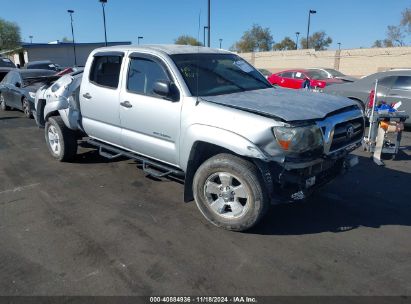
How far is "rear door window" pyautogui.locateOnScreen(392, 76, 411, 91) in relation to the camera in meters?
9.21

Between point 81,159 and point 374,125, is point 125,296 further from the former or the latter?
point 374,125

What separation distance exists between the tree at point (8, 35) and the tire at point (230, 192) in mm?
84489

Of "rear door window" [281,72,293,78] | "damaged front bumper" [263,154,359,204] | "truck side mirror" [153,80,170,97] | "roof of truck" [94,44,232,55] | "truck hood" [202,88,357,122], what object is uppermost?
"roof of truck" [94,44,232,55]

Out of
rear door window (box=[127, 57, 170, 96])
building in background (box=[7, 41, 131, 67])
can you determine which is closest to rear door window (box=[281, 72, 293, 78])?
rear door window (box=[127, 57, 170, 96])

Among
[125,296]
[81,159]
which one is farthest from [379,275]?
[81,159]

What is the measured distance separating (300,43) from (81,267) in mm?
96748

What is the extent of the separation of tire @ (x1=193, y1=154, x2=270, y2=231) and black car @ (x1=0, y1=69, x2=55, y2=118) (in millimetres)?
8360

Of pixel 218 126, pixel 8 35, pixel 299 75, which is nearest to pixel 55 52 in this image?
pixel 8 35

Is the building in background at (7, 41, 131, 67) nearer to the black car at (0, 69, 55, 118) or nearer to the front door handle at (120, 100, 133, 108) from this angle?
the black car at (0, 69, 55, 118)

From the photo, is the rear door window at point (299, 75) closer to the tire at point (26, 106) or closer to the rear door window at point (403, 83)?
the rear door window at point (403, 83)

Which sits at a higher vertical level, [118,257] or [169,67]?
[169,67]

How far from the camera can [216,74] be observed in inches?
186

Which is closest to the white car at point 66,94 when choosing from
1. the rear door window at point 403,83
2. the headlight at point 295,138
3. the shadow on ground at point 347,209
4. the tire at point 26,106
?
the shadow on ground at point 347,209

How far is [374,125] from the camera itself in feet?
22.2
